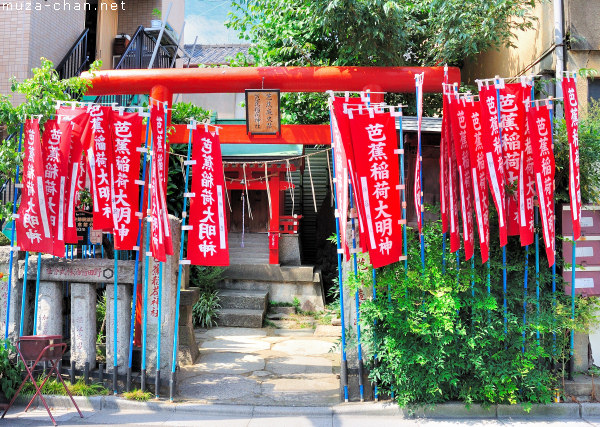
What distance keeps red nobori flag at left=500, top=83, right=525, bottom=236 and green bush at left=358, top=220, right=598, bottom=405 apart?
82 centimetres

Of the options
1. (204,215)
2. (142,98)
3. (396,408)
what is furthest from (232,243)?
(396,408)

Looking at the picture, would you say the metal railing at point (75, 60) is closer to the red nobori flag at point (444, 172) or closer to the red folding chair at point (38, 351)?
the red folding chair at point (38, 351)

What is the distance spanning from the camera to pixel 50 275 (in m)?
7.11

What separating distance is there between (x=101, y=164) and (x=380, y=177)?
3.67m

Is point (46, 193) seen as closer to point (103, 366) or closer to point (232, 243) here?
point (103, 366)

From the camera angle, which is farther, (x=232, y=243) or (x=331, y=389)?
(x=232, y=243)

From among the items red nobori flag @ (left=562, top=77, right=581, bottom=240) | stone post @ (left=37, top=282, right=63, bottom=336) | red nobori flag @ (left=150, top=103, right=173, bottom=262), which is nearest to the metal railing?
red nobori flag @ (left=150, top=103, right=173, bottom=262)

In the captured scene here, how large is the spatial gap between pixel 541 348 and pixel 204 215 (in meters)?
4.65

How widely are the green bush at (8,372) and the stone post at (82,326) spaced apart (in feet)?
2.22

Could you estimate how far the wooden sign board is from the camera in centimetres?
991

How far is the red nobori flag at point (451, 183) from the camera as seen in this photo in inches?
255

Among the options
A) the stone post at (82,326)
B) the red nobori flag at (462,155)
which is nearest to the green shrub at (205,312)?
the stone post at (82,326)

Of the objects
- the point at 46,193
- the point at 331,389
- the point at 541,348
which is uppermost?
the point at 46,193

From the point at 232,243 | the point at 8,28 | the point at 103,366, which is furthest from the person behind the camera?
the point at 232,243
